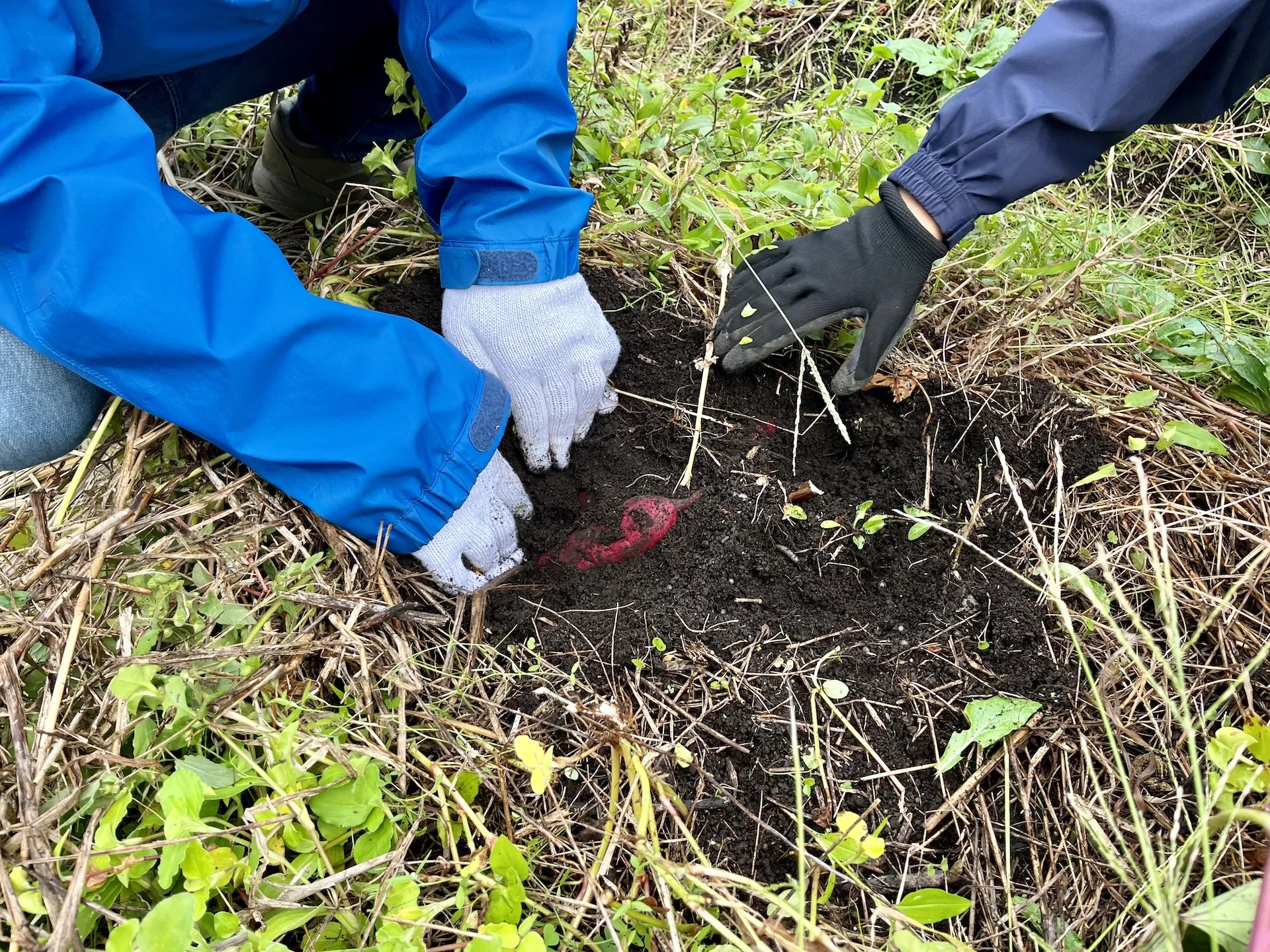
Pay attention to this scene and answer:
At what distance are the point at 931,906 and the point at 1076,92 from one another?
4.57 ft

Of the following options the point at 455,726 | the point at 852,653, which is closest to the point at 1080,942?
the point at 852,653

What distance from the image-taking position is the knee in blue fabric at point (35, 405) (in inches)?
52.0

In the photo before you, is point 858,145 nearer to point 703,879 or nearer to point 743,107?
point 743,107

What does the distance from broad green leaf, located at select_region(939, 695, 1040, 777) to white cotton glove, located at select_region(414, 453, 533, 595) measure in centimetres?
80

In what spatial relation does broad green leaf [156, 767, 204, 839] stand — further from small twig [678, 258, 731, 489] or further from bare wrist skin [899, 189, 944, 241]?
bare wrist skin [899, 189, 944, 241]

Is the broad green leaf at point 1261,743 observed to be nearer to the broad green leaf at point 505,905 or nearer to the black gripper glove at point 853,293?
the black gripper glove at point 853,293

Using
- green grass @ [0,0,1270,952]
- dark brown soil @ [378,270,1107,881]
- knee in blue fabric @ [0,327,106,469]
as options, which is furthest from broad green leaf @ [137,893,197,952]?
knee in blue fabric @ [0,327,106,469]

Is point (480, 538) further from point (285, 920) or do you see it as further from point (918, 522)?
point (918, 522)

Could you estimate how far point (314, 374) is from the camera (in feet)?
4.00

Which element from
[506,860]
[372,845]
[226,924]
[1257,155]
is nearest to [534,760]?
[506,860]

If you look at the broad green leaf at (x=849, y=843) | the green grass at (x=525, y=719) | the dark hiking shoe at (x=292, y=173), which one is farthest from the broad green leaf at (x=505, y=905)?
the dark hiking shoe at (x=292, y=173)

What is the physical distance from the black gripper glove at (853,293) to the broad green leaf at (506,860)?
3.28ft

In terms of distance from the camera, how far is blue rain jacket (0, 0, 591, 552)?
1.08 m

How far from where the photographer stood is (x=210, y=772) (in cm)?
103
